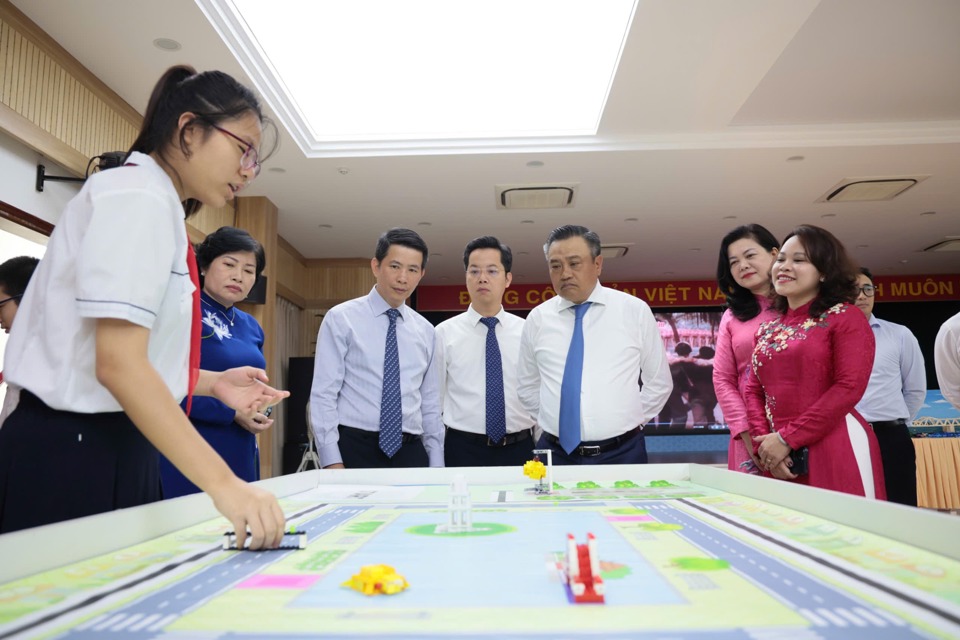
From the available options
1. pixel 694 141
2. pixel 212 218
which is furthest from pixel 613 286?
pixel 212 218

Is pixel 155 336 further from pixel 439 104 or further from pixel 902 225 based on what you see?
pixel 902 225

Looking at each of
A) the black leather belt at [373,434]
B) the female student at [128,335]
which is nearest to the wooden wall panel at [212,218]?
the black leather belt at [373,434]

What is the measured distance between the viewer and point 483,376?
10.0 feet

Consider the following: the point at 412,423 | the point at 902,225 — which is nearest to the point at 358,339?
the point at 412,423

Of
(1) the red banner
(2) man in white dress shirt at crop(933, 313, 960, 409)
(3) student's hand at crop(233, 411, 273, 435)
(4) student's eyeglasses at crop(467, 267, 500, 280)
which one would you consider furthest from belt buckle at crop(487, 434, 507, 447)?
(1) the red banner

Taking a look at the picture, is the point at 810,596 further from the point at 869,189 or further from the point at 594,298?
the point at 869,189

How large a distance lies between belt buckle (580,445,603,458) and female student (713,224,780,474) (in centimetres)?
61

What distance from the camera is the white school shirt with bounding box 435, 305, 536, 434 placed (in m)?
3.01

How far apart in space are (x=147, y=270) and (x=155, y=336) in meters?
0.17

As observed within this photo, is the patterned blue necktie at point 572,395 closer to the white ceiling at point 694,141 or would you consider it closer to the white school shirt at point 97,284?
the white school shirt at point 97,284

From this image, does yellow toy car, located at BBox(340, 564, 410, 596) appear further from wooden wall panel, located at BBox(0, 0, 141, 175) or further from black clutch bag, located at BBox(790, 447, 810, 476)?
wooden wall panel, located at BBox(0, 0, 141, 175)

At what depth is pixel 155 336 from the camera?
106 centimetres

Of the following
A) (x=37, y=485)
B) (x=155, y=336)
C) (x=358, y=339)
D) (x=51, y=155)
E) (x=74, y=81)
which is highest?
(x=74, y=81)

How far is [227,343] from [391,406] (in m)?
0.62
